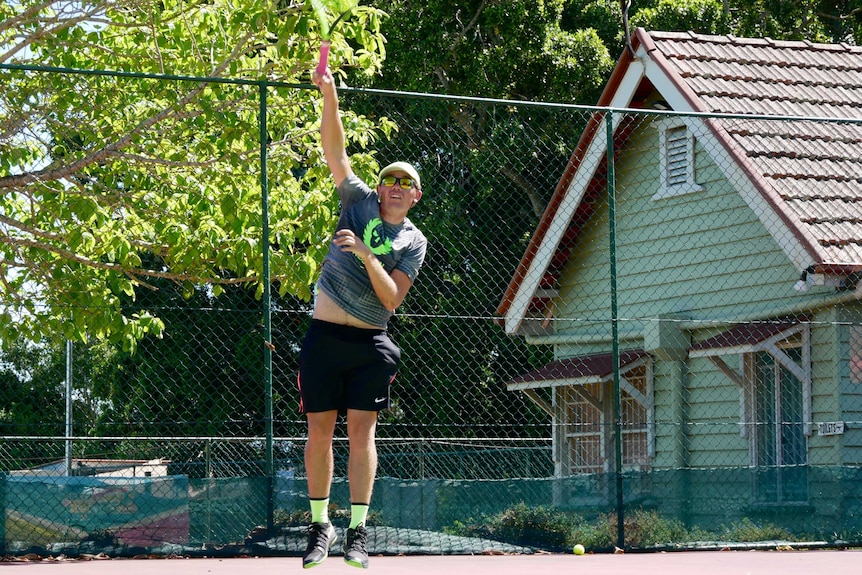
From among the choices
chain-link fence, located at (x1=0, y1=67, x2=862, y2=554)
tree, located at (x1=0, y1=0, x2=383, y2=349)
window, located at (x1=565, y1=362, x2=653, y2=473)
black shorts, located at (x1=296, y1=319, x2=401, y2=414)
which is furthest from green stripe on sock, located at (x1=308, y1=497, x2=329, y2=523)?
window, located at (x1=565, y1=362, x2=653, y2=473)

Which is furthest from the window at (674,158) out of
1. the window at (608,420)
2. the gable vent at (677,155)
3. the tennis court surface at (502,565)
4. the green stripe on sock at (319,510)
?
the green stripe on sock at (319,510)

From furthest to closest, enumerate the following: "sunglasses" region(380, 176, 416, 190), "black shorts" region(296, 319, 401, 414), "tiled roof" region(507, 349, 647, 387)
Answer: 1. "tiled roof" region(507, 349, 647, 387)
2. "sunglasses" region(380, 176, 416, 190)
3. "black shorts" region(296, 319, 401, 414)

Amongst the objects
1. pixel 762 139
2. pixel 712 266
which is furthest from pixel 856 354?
pixel 762 139

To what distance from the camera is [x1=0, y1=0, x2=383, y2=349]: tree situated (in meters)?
10.4

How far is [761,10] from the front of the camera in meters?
23.6

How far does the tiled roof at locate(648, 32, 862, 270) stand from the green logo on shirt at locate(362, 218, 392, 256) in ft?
23.1

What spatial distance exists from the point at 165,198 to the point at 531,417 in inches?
442

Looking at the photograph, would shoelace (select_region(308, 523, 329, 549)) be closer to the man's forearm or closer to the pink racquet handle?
the man's forearm

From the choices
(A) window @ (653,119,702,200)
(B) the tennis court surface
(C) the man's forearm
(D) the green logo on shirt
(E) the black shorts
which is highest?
(A) window @ (653,119,702,200)

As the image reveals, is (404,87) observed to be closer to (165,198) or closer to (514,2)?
(514,2)

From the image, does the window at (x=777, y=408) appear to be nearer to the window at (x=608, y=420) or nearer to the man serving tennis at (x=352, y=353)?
the window at (x=608, y=420)

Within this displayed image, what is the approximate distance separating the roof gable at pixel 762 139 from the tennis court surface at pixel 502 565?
514 centimetres

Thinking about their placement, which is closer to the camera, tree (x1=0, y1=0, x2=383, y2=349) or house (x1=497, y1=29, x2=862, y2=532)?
tree (x1=0, y1=0, x2=383, y2=349)

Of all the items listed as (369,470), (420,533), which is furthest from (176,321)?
(369,470)
